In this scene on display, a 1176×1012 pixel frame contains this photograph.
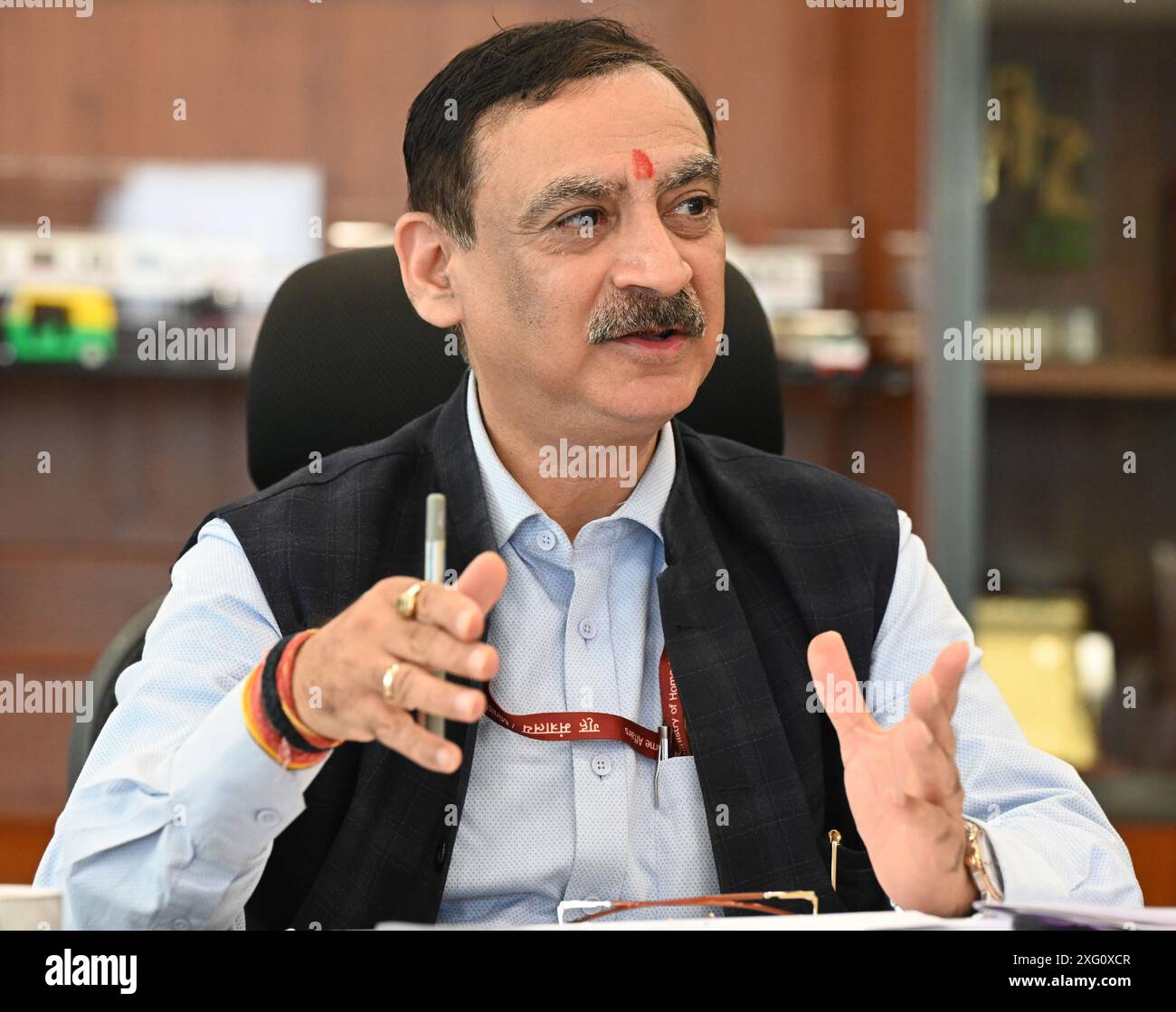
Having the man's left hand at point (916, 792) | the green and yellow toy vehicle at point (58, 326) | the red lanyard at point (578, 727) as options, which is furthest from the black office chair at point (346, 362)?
the green and yellow toy vehicle at point (58, 326)

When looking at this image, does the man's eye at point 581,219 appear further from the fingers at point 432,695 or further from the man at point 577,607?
the fingers at point 432,695

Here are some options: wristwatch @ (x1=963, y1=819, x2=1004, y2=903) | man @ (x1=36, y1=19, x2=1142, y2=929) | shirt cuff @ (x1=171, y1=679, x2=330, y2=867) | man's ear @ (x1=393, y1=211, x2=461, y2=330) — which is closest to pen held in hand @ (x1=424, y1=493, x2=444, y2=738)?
shirt cuff @ (x1=171, y1=679, x2=330, y2=867)

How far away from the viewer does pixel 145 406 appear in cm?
324

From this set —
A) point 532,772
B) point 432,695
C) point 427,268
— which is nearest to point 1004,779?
point 532,772

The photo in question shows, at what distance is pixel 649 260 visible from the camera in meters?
1.36

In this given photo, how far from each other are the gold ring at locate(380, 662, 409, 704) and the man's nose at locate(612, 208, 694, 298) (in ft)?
1.82

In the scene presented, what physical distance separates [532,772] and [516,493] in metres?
0.29

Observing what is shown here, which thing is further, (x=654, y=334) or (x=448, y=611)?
(x=654, y=334)

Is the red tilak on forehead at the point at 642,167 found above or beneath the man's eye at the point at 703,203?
above

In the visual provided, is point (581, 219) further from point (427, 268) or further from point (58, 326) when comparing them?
point (58, 326)

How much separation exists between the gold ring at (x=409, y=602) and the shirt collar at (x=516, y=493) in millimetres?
468

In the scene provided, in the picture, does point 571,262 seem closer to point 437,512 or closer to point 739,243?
point 437,512

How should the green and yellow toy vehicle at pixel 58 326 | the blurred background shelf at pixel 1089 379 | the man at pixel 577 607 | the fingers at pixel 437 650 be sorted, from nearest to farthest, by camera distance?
the fingers at pixel 437 650, the man at pixel 577 607, the blurred background shelf at pixel 1089 379, the green and yellow toy vehicle at pixel 58 326

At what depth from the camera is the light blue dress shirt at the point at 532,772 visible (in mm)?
1085
